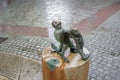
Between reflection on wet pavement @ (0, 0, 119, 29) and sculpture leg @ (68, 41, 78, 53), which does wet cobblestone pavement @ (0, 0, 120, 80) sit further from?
sculpture leg @ (68, 41, 78, 53)

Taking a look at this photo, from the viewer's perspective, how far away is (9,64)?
159 inches

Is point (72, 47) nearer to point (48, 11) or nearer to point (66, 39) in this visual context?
point (66, 39)

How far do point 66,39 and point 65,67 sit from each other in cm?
40

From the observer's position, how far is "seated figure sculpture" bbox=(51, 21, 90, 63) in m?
2.62

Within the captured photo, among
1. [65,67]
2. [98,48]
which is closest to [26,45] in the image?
[98,48]

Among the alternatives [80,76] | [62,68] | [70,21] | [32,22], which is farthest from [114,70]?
[32,22]

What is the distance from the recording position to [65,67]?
2656 mm

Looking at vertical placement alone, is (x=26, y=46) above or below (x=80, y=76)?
below

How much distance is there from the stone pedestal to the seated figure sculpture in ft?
0.25

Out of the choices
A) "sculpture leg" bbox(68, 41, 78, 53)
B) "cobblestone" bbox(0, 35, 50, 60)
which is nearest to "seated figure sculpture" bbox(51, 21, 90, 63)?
"sculpture leg" bbox(68, 41, 78, 53)

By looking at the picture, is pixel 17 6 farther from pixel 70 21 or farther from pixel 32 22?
pixel 70 21

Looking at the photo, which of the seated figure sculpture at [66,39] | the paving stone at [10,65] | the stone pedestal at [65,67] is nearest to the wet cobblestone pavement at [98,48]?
the paving stone at [10,65]

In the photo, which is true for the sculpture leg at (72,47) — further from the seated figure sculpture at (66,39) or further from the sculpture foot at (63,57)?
the sculpture foot at (63,57)

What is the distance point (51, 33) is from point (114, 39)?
1.81 m
